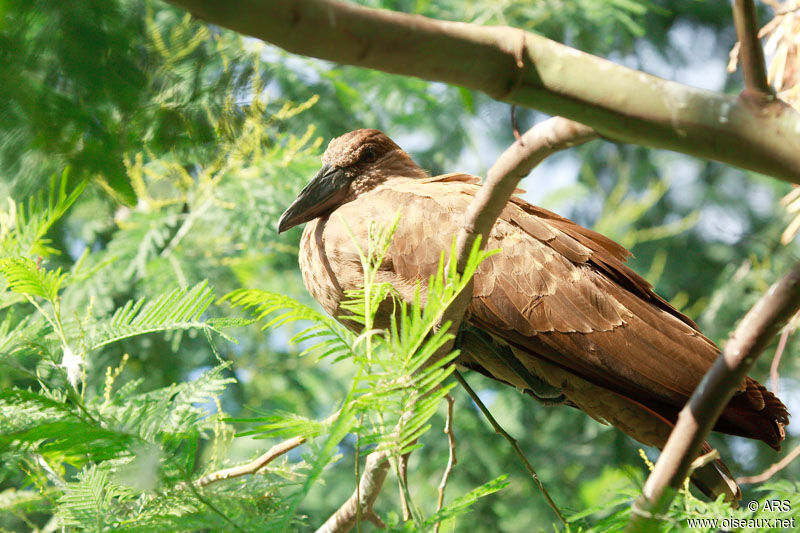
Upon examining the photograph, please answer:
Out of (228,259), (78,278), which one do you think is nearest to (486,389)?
(228,259)

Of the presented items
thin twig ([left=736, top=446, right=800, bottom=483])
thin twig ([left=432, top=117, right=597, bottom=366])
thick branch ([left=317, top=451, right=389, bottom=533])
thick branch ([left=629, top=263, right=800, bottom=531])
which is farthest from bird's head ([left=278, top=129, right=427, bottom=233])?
thick branch ([left=629, top=263, right=800, bottom=531])

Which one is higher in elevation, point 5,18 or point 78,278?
point 5,18

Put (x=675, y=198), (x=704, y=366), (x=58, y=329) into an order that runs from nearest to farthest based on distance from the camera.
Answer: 1. (x=58, y=329)
2. (x=704, y=366)
3. (x=675, y=198)

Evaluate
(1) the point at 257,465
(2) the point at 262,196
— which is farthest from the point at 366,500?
(2) the point at 262,196

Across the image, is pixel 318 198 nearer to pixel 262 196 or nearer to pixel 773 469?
pixel 262 196

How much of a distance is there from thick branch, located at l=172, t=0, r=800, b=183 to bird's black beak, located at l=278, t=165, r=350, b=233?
1.86 metres

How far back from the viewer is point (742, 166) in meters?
1.16

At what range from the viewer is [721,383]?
4.15 feet

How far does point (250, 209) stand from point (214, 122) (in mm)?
2783

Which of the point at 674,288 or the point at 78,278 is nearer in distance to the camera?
the point at 78,278

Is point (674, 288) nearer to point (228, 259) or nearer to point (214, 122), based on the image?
point (228, 259)

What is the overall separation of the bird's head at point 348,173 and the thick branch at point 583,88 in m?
1.87

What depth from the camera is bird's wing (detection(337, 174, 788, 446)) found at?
88.4 inches

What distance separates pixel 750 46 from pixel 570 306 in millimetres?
1313
